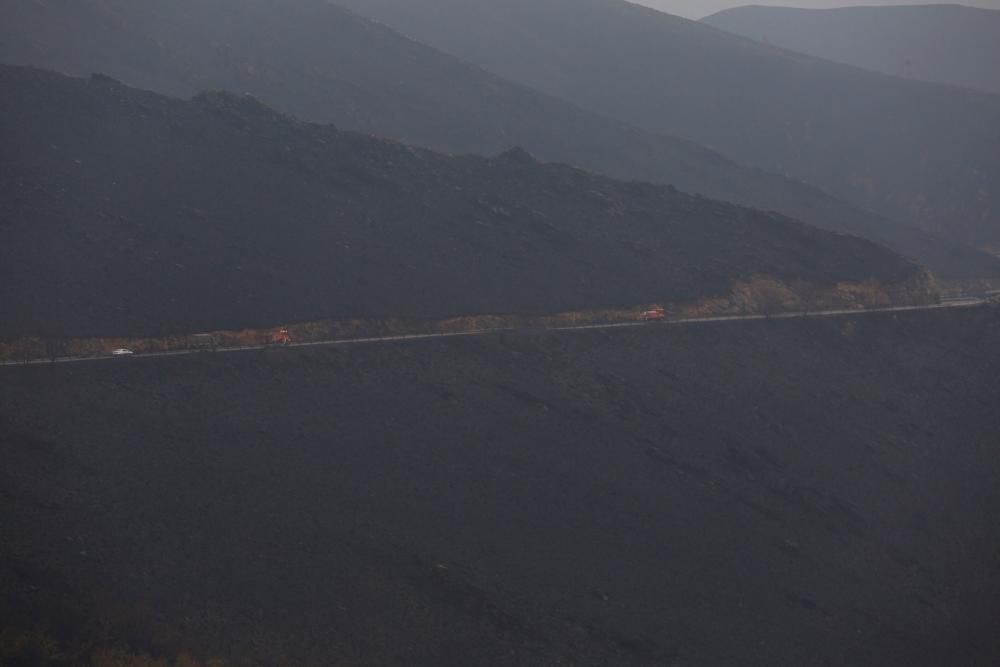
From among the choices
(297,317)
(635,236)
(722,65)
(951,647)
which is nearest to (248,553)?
(297,317)

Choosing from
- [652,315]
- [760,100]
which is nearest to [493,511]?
[652,315]

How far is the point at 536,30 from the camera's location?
11356 cm

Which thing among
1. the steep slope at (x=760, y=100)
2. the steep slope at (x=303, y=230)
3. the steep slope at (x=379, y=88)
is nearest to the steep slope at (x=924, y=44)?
the steep slope at (x=760, y=100)

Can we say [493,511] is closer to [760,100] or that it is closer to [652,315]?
[652,315]

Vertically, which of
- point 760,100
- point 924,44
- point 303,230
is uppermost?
point 924,44

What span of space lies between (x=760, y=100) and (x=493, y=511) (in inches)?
3376

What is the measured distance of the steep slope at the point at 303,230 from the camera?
30.0m

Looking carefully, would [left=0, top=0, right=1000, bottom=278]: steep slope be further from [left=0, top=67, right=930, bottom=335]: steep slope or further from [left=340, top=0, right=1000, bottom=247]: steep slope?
[left=0, top=67, right=930, bottom=335]: steep slope

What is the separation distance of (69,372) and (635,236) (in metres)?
25.3

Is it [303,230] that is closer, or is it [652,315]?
[303,230]

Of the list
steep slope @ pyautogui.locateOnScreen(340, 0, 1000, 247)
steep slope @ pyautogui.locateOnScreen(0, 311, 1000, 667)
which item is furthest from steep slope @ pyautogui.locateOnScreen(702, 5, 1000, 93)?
steep slope @ pyautogui.locateOnScreen(0, 311, 1000, 667)

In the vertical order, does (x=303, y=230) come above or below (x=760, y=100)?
below

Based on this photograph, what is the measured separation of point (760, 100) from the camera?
99688 mm

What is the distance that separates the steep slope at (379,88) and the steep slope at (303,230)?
20.9 metres
